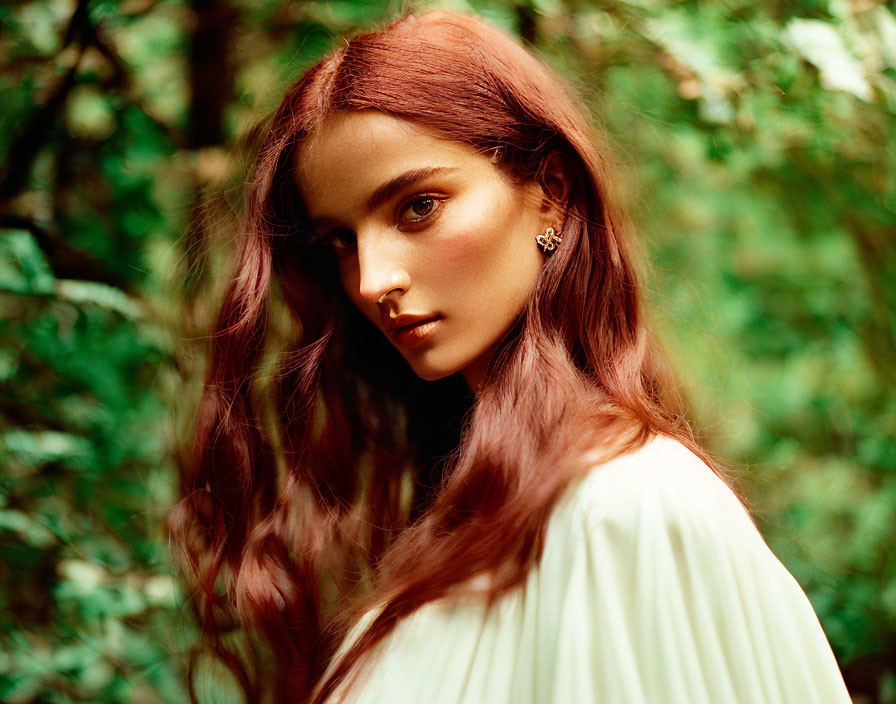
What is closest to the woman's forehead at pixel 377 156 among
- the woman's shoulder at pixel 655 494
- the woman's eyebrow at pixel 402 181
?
the woman's eyebrow at pixel 402 181

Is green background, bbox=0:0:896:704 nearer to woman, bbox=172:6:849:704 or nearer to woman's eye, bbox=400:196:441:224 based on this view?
woman, bbox=172:6:849:704

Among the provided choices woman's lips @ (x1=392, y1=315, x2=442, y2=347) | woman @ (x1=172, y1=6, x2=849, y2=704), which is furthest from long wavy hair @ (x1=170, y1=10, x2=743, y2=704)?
woman's lips @ (x1=392, y1=315, x2=442, y2=347)

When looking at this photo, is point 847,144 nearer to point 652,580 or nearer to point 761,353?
point 761,353

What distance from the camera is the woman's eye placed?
1.27 metres

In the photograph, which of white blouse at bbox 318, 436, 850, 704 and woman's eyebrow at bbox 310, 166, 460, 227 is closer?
white blouse at bbox 318, 436, 850, 704

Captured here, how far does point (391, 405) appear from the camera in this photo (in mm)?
1691

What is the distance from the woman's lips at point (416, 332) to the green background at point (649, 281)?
2.09ft

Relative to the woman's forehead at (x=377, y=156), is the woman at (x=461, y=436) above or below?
below

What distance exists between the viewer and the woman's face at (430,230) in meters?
1.26

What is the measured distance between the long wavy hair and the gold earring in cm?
2

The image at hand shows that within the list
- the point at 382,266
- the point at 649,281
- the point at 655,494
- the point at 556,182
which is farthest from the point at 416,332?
the point at 649,281

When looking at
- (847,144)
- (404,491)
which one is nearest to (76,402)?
(404,491)

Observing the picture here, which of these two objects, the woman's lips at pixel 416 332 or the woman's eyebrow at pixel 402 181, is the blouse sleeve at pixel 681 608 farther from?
the woman's eyebrow at pixel 402 181

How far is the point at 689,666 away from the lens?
0.99 metres
